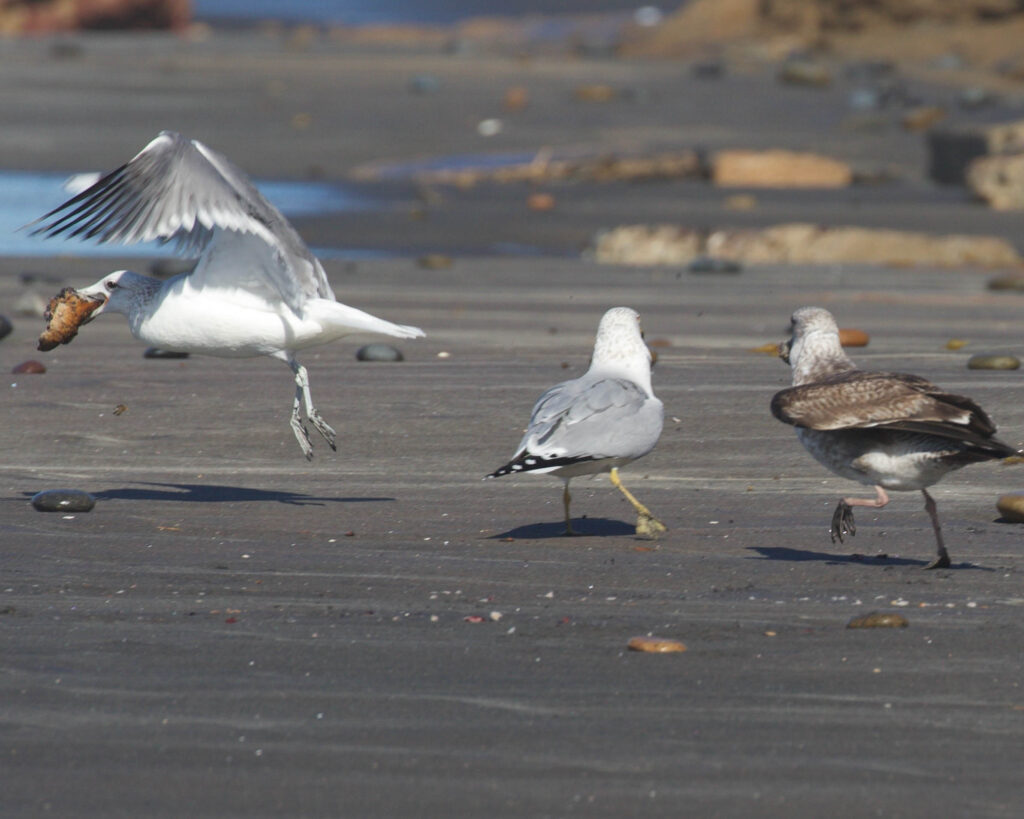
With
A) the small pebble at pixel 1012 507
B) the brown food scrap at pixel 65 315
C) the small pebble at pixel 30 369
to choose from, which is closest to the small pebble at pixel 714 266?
the small pebble at pixel 30 369

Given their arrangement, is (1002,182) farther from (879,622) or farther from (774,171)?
(879,622)

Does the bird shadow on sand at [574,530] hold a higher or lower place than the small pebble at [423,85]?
lower

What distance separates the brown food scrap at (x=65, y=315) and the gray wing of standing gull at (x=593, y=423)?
2411mm

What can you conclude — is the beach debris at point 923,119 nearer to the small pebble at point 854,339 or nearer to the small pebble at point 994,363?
the small pebble at point 854,339

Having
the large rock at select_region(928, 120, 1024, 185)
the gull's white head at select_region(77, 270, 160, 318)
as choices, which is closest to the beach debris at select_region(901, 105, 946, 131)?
the large rock at select_region(928, 120, 1024, 185)

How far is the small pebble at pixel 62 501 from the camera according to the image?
6.90 metres

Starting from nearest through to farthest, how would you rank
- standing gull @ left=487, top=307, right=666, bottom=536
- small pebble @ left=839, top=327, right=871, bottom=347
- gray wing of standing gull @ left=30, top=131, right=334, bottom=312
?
standing gull @ left=487, top=307, right=666, bottom=536, gray wing of standing gull @ left=30, top=131, right=334, bottom=312, small pebble @ left=839, top=327, right=871, bottom=347

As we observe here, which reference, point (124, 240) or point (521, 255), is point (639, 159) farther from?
point (124, 240)

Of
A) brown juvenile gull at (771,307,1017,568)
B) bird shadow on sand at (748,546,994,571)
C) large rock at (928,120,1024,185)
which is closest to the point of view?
brown juvenile gull at (771,307,1017,568)

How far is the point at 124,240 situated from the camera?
8.02 m

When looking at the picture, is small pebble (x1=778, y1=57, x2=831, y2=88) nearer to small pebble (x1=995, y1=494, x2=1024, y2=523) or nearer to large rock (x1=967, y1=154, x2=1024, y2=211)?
large rock (x1=967, y1=154, x2=1024, y2=211)

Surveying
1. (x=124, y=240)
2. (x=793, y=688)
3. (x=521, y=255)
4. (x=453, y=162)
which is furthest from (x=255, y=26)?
(x=793, y=688)

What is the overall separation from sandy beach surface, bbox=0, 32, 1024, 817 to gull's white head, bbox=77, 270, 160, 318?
2.11ft

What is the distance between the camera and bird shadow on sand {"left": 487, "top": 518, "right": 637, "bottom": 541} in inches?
265
